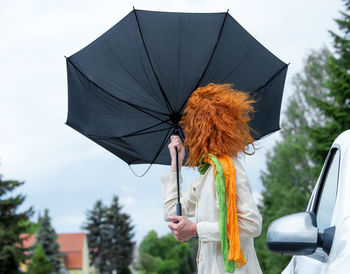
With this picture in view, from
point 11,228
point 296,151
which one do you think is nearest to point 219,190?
point 296,151

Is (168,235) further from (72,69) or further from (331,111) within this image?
(72,69)

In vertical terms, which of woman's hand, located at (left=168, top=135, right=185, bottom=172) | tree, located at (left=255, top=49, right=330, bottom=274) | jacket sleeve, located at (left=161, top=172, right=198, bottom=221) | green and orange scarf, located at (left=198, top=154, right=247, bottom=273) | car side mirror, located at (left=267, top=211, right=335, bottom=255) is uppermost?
tree, located at (left=255, top=49, right=330, bottom=274)

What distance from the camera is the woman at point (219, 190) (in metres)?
3.16

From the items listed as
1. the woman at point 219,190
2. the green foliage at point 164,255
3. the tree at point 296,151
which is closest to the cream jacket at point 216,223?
the woman at point 219,190

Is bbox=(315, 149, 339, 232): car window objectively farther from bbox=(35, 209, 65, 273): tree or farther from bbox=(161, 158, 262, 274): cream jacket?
bbox=(35, 209, 65, 273): tree

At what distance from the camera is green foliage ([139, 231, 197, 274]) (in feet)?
342

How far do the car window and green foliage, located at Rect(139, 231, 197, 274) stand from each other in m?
102

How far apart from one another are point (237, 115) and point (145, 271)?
102813mm

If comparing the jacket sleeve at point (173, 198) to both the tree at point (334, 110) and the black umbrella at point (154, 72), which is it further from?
the tree at point (334, 110)

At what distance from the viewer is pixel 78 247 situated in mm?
108938

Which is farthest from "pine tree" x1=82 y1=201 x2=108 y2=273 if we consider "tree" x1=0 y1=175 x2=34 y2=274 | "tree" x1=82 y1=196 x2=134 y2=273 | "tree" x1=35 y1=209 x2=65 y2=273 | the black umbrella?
the black umbrella

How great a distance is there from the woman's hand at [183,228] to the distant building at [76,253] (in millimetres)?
104957

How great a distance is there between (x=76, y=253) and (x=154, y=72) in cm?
10754

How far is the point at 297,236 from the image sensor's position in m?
2.21
